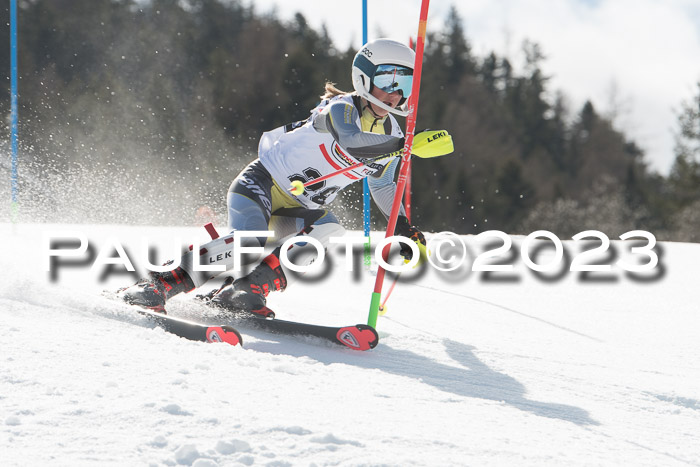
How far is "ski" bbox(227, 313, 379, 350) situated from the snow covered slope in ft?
0.13

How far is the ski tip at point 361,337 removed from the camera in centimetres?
278

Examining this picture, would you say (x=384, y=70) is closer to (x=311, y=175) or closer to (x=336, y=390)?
(x=311, y=175)

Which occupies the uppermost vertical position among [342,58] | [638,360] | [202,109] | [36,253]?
[342,58]

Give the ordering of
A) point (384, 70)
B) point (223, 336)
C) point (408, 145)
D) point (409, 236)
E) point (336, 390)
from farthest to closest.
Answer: point (409, 236) < point (384, 70) < point (408, 145) < point (223, 336) < point (336, 390)

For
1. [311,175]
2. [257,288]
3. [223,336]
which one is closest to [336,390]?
[223,336]

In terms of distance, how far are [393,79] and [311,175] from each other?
588 mm

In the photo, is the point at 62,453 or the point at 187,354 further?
the point at 187,354

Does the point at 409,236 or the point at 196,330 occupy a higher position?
the point at 409,236

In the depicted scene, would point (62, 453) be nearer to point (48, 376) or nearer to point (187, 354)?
point (48, 376)

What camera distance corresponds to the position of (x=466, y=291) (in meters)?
4.76

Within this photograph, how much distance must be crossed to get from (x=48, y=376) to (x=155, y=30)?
980 inches

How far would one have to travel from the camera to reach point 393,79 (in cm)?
308

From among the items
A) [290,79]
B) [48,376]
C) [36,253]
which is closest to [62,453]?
[48,376]

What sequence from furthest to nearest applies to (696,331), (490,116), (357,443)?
1. (490,116)
2. (696,331)
3. (357,443)
